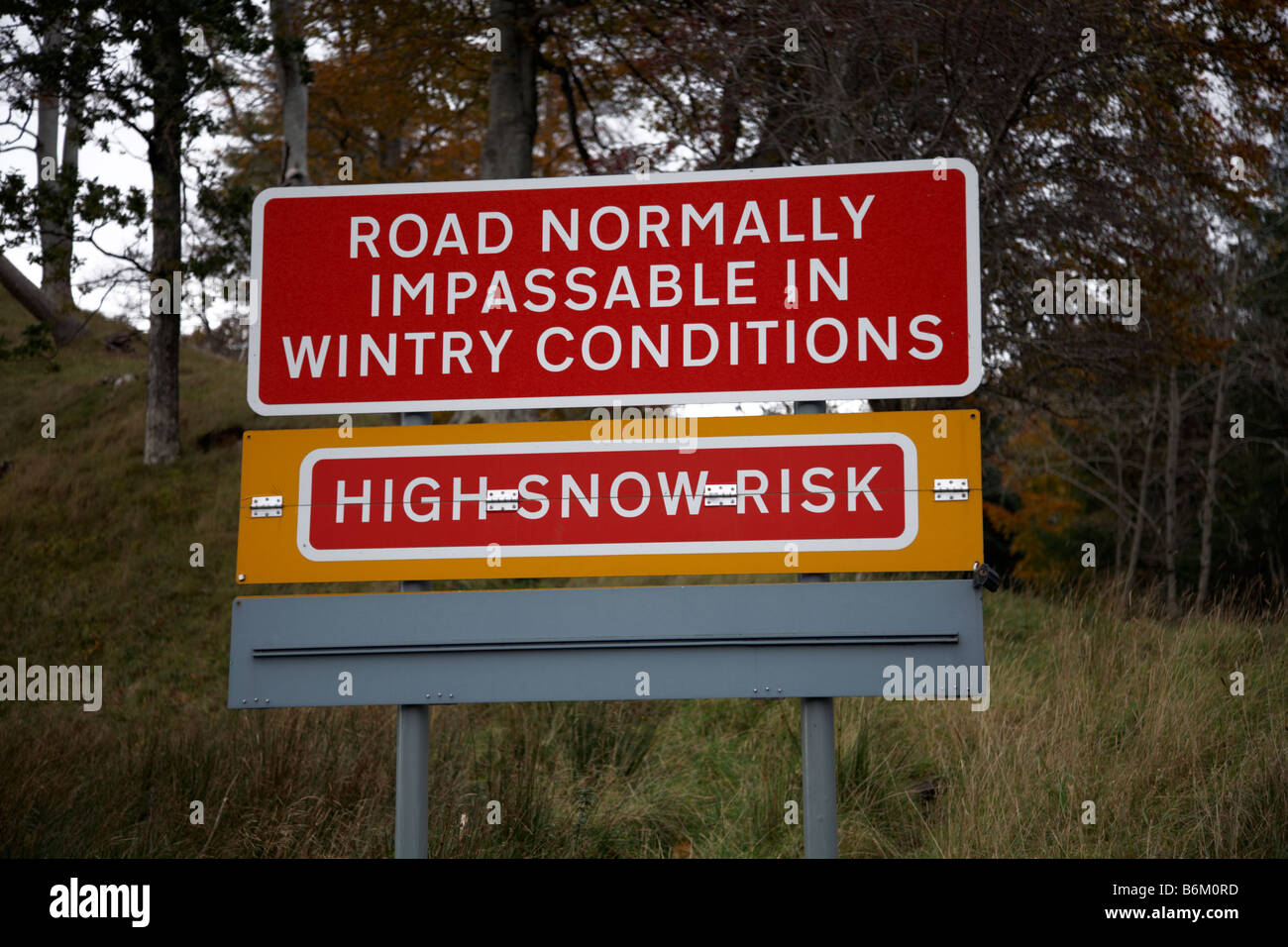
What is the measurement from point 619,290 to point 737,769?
3026mm

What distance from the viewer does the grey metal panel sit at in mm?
3586

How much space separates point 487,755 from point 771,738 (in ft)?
5.49

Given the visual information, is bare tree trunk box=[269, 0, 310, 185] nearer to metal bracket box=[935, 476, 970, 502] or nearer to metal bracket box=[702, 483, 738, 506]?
metal bracket box=[702, 483, 738, 506]

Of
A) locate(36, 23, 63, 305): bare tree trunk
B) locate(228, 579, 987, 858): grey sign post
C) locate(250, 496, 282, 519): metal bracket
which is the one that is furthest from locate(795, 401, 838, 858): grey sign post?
locate(36, 23, 63, 305): bare tree trunk

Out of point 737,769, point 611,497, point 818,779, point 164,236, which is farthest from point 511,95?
point 818,779

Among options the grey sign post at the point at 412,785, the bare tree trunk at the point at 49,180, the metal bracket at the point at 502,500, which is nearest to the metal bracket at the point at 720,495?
the metal bracket at the point at 502,500

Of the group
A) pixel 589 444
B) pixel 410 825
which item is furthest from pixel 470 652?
pixel 589 444

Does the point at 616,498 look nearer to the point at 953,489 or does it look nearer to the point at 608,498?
the point at 608,498

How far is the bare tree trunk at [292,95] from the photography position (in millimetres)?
12852

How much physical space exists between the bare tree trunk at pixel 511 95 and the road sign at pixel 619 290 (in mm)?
7850

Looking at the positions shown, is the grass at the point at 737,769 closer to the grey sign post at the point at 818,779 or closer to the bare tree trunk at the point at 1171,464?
the grey sign post at the point at 818,779

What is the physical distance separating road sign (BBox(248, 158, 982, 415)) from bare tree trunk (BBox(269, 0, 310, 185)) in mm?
9704

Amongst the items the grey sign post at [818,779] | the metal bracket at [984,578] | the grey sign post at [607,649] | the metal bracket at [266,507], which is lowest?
the grey sign post at [818,779]

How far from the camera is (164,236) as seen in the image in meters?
15.8
